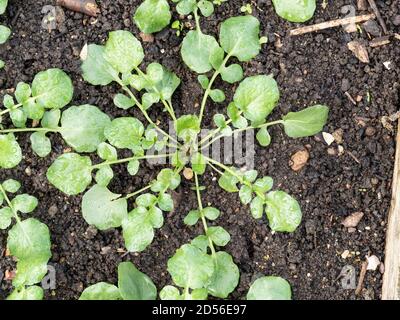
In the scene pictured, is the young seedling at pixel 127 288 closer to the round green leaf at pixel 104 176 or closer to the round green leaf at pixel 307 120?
the round green leaf at pixel 104 176

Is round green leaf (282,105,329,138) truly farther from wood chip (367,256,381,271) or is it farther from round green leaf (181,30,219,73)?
wood chip (367,256,381,271)

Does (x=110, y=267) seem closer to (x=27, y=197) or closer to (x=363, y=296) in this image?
(x=27, y=197)

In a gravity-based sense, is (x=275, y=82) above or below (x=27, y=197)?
above

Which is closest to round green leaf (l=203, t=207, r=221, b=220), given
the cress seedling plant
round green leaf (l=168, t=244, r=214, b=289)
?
the cress seedling plant

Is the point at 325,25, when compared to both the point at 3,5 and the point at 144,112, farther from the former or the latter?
the point at 3,5

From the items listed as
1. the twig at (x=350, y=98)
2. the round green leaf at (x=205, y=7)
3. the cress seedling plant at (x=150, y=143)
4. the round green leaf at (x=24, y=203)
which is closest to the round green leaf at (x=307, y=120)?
the cress seedling plant at (x=150, y=143)

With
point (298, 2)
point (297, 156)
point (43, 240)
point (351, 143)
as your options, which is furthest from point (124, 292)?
point (298, 2)

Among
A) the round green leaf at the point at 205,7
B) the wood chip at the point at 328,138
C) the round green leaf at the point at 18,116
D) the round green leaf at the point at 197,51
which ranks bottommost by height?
the wood chip at the point at 328,138
